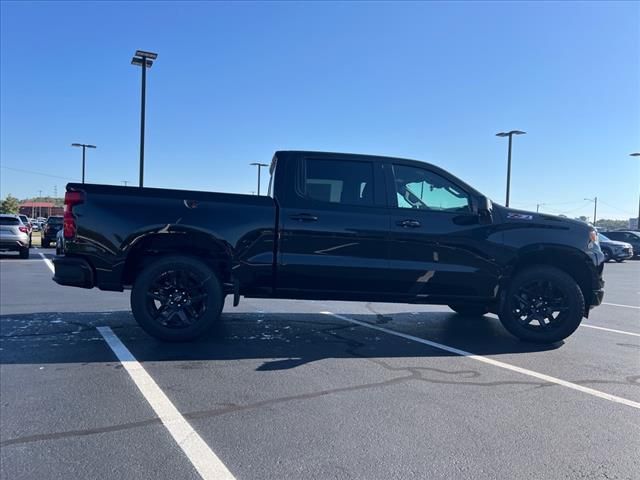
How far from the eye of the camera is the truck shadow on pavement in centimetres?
517

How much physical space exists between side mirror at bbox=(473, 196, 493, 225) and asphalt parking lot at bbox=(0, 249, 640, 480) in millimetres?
1436

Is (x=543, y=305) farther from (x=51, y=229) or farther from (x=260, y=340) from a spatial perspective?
(x=51, y=229)

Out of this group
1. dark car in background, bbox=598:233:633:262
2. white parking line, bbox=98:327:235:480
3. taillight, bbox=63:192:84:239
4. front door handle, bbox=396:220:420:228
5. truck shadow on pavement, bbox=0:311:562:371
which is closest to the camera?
white parking line, bbox=98:327:235:480

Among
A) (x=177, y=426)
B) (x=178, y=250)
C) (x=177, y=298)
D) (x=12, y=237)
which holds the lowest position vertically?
(x=177, y=426)

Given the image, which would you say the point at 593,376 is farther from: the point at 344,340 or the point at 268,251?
the point at 268,251

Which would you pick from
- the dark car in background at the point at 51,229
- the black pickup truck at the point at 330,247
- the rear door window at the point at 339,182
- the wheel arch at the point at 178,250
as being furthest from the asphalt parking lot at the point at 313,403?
the dark car in background at the point at 51,229

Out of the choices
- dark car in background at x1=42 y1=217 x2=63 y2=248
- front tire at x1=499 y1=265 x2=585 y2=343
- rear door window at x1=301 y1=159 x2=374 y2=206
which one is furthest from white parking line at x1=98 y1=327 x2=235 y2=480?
dark car in background at x1=42 y1=217 x2=63 y2=248

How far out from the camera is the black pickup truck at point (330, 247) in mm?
5496

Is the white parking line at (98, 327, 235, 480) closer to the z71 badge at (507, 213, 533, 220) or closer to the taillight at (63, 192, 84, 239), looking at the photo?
the taillight at (63, 192, 84, 239)

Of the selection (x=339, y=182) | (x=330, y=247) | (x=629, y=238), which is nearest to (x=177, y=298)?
(x=330, y=247)

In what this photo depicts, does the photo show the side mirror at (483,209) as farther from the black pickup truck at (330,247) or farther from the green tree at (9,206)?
the green tree at (9,206)

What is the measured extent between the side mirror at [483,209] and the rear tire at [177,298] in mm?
2978

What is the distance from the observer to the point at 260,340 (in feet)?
19.5

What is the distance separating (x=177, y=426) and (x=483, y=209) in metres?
3.97
